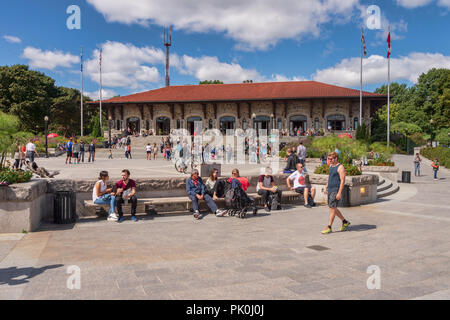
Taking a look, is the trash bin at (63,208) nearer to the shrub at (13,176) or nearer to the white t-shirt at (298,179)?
the shrub at (13,176)

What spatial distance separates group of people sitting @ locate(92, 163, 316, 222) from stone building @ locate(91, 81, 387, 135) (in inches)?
1120

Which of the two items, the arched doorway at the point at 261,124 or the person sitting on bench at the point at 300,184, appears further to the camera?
the arched doorway at the point at 261,124

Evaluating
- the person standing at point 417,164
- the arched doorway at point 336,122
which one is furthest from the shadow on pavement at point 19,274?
the arched doorway at point 336,122

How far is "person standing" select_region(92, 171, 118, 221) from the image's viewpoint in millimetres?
8227

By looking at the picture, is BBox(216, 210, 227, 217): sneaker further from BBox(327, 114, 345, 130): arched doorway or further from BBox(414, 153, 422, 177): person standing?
BBox(327, 114, 345, 130): arched doorway

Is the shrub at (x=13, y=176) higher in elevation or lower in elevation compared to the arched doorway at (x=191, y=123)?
lower

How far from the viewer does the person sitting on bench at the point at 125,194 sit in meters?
8.17

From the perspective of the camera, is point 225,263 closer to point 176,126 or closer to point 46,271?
point 46,271

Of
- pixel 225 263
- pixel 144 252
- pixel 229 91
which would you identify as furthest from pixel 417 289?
pixel 229 91

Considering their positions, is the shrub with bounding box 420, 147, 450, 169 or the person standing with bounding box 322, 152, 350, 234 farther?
the shrub with bounding box 420, 147, 450, 169

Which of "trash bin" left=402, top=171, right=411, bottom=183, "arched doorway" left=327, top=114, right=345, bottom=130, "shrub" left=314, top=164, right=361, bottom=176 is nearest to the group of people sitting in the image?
"shrub" left=314, top=164, right=361, bottom=176

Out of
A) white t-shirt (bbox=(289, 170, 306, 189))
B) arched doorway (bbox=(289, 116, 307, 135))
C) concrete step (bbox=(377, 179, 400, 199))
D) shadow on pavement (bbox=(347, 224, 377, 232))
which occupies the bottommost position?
shadow on pavement (bbox=(347, 224, 377, 232))

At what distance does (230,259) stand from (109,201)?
4.24 meters
